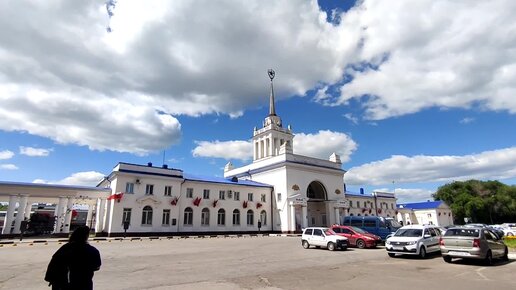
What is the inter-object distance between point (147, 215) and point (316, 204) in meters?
27.3

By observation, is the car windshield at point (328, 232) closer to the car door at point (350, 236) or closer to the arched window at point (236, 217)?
the car door at point (350, 236)

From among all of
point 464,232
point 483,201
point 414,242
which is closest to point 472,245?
point 464,232

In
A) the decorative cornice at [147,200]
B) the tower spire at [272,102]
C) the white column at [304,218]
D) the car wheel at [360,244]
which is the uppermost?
the tower spire at [272,102]

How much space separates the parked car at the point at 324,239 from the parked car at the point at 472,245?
656 centimetres

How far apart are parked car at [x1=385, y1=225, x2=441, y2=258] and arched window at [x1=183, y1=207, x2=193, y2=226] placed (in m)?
26.6

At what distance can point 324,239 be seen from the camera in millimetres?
21234

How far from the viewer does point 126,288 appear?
8805 millimetres

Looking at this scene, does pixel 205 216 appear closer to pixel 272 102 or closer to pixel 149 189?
pixel 149 189

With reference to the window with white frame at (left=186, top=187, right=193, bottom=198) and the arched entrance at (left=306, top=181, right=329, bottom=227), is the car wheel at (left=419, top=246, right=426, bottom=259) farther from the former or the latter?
the arched entrance at (left=306, top=181, right=329, bottom=227)

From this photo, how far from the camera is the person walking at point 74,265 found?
4.51m

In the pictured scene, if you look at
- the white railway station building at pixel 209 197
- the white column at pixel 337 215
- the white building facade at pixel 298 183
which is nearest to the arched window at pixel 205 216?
the white railway station building at pixel 209 197

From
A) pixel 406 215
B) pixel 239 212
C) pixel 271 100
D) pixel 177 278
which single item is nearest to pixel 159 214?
pixel 239 212

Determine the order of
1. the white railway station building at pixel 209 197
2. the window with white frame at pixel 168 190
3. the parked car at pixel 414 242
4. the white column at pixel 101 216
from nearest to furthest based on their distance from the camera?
the parked car at pixel 414 242, the white railway station building at pixel 209 197, the white column at pixel 101 216, the window with white frame at pixel 168 190

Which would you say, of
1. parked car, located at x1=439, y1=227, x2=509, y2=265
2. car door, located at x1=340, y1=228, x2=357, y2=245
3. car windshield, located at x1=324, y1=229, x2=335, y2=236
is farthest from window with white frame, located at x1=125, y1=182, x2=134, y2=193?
parked car, located at x1=439, y1=227, x2=509, y2=265
